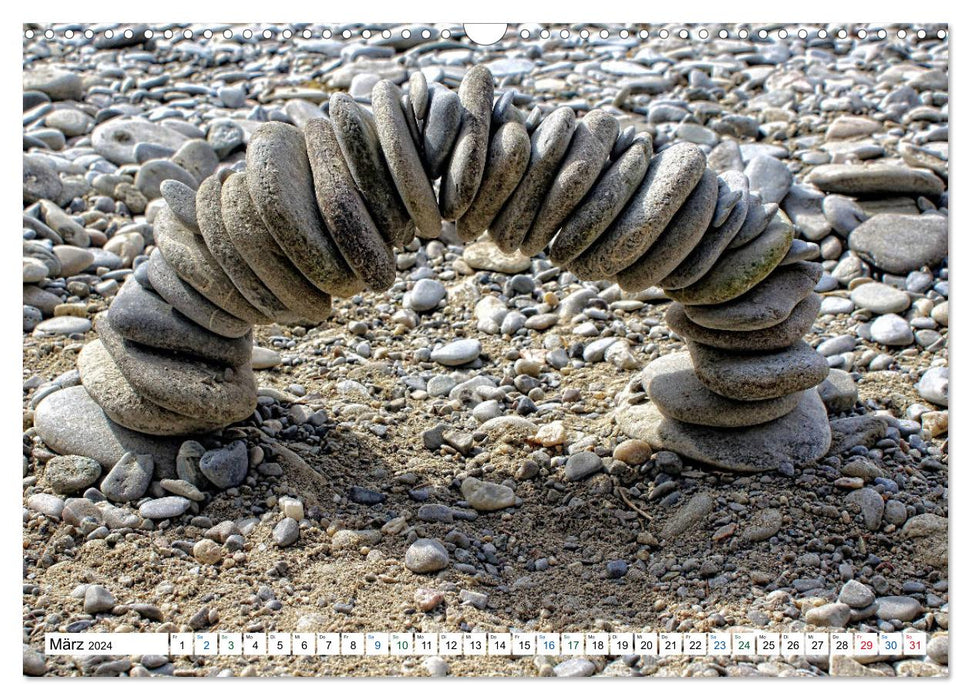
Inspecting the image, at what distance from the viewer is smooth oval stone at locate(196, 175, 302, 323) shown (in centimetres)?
291

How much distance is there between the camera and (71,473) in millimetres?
3062

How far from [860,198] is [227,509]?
2757 mm

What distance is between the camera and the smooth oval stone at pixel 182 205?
9.95 feet

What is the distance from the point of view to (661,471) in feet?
10.5

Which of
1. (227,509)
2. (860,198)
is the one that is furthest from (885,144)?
(227,509)

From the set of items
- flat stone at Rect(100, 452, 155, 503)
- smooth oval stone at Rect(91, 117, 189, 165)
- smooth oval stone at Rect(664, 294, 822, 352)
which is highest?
smooth oval stone at Rect(91, 117, 189, 165)

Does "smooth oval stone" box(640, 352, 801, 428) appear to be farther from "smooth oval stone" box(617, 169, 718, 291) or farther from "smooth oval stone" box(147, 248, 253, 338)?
"smooth oval stone" box(147, 248, 253, 338)

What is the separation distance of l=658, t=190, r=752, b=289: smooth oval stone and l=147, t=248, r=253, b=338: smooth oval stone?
45.3 inches

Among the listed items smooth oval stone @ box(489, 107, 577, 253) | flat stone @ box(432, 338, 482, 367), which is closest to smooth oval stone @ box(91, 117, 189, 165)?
flat stone @ box(432, 338, 482, 367)

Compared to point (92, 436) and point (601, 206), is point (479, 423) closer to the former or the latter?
point (601, 206)

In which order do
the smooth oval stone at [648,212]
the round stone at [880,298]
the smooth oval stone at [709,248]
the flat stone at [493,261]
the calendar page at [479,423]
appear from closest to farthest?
the calendar page at [479,423], the smooth oval stone at [648,212], the smooth oval stone at [709,248], the round stone at [880,298], the flat stone at [493,261]

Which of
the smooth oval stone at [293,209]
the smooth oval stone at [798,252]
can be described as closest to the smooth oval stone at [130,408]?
the smooth oval stone at [293,209]

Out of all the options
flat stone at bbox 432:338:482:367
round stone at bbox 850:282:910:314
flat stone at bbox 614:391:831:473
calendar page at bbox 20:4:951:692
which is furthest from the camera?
round stone at bbox 850:282:910:314

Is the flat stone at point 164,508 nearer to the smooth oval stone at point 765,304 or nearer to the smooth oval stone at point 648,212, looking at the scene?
the smooth oval stone at point 648,212
